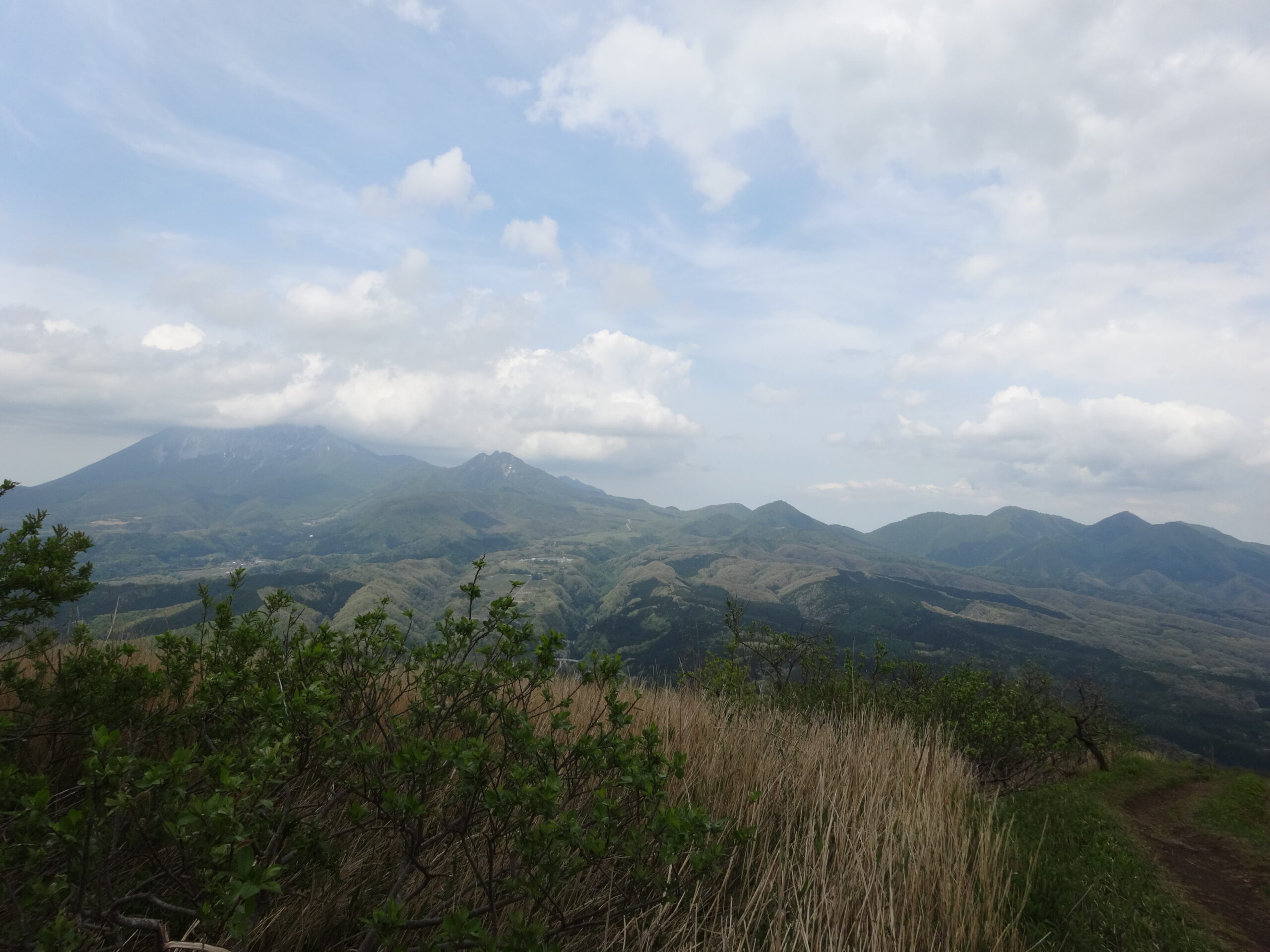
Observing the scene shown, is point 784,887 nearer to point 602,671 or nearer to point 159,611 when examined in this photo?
point 602,671

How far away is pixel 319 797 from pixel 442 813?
2.99ft

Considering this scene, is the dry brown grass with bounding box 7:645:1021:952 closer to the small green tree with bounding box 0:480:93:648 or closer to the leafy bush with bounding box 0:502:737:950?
the leafy bush with bounding box 0:502:737:950

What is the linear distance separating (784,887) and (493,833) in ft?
7.20

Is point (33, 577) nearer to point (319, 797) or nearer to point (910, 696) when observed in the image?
point (319, 797)

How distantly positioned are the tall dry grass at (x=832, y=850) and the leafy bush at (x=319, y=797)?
0.36 m

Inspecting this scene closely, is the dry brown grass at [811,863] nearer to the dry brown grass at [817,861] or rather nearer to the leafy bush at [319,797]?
the dry brown grass at [817,861]

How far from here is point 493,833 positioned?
3314 millimetres

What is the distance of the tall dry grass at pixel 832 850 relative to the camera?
367cm

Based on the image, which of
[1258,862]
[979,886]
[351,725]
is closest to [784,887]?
[979,886]

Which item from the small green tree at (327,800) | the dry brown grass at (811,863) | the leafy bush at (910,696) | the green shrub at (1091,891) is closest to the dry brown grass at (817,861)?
the dry brown grass at (811,863)

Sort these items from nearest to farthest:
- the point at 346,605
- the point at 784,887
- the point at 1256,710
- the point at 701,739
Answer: the point at 784,887, the point at 701,739, the point at 1256,710, the point at 346,605

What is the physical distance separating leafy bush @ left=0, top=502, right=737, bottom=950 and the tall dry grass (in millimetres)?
356

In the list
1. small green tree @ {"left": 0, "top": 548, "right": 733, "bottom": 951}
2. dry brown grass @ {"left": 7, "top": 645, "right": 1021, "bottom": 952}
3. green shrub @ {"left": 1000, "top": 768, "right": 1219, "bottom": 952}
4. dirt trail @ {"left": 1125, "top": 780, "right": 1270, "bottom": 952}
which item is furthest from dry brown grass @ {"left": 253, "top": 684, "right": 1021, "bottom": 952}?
dirt trail @ {"left": 1125, "top": 780, "right": 1270, "bottom": 952}

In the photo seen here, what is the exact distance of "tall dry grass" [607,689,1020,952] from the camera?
3.67m
